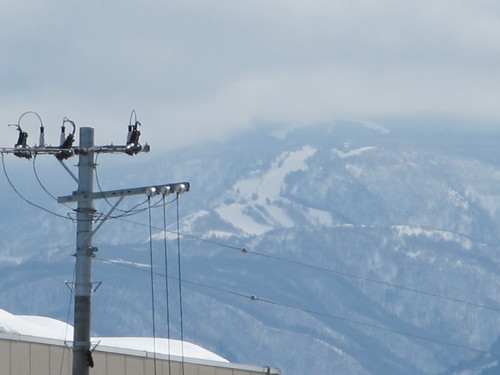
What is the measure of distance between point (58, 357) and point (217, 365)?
12.0m

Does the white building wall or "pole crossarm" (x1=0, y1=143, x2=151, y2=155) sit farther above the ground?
"pole crossarm" (x1=0, y1=143, x2=151, y2=155)

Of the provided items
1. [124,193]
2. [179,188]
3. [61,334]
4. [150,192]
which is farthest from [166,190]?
[61,334]

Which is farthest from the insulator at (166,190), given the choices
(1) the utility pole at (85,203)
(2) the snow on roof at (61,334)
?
(2) the snow on roof at (61,334)

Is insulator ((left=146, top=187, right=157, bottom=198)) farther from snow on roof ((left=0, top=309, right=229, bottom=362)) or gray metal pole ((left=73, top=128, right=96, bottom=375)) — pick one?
snow on roof ((left=0, top=309, right=229, bottom=362))

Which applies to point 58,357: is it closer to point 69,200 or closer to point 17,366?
point 17,366

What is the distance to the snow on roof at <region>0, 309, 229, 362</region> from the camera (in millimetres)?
54250

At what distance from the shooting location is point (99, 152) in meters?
41.8

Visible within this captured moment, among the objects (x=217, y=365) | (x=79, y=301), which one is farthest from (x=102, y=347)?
(x=79, y=301)

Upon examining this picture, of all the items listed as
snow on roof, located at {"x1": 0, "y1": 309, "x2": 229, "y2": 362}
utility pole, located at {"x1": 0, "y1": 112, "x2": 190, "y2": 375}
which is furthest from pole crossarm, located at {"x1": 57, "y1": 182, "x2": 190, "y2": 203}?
snow on roof, located at {"x1": 0, "y1": 309, "x2": 229, "y2": 362}

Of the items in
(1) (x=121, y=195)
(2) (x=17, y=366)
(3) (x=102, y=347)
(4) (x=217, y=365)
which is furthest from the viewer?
(4) (x=217, y=365)

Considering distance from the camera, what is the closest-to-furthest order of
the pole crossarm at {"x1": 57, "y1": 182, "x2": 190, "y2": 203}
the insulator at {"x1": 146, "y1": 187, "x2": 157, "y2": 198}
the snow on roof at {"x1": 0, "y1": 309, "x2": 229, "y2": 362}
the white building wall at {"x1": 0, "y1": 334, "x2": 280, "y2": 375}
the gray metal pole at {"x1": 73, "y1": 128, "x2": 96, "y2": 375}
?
the insulator at {"x1": 146, "y1": 187, "x2": 157, "y2": 198} < the pole crossarm at {"x1": 57, "y1": 182, "x2": 190, "y2": 203} < the gray metal pole at {"x1": 73, "y1": 128, "x2": 96, "y2": 375} < the white building wall at {"x1": 0, "y1": 334, "x2": 280, "y2": 375} < the snow on roof at {"x1": 0, "y1": 309, "x2": 229, "y2": 362}

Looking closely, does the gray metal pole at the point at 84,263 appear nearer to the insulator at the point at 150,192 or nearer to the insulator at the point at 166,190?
the insulator at the point at 150,192

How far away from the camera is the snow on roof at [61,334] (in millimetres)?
54250

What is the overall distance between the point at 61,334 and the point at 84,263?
20.5 metres
